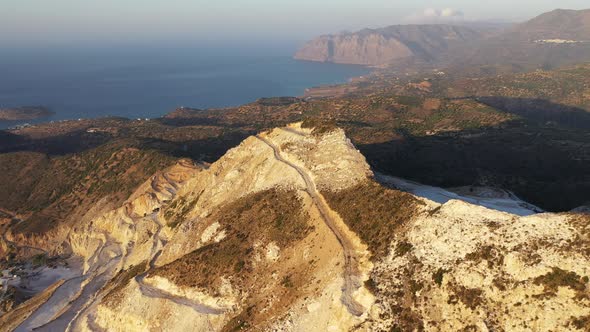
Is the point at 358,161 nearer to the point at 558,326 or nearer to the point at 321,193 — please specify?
the point at 321,193

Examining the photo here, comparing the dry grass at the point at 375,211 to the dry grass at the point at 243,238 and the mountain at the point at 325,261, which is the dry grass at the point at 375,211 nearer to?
the mountain at the point at 325,261

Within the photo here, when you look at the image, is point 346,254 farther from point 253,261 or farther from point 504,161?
point 504,161

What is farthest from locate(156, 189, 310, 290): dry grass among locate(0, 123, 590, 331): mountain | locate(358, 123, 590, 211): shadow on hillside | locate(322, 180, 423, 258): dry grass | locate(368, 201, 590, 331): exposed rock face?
locate(358, 123, 590, 211): shadow on hillside

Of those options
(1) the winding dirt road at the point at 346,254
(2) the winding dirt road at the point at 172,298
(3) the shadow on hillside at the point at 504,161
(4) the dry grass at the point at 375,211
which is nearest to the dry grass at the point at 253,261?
(2) the winding dirt road at the point at 172,298

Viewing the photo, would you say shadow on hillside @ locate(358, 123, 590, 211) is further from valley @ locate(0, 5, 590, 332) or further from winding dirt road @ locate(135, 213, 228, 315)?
winding dirt road @ locate(135, 213, 228, 315)

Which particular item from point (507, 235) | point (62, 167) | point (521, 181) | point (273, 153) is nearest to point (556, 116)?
point (521, 181)
